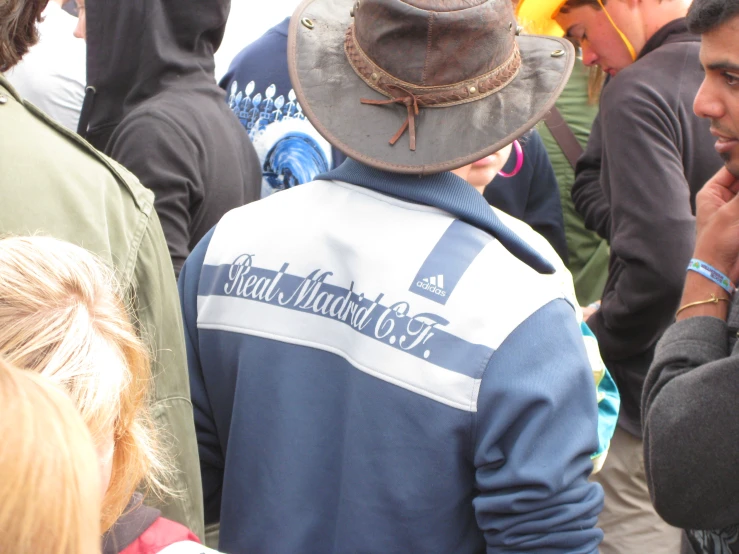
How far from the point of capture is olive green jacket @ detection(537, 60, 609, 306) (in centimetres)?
353

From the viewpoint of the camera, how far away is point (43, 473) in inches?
28.1

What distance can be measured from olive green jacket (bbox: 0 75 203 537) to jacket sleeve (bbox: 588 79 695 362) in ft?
5.37

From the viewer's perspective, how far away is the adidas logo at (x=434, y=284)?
4.78 feet

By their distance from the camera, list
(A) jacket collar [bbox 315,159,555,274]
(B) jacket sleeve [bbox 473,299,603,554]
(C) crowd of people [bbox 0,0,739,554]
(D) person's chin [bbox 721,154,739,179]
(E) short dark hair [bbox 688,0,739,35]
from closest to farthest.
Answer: (C) crowd of people [bbox 0,0,739,554]
(B) jacket sleeve [bbox 473,299,603,554]
(A) jacket collar [bbox 315,159,555,274]
(E) short dark hair [bbox 688,0,739,35]
(D) person's chin [bbox 721,154,739,179]

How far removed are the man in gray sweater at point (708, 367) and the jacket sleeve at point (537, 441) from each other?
0.16m

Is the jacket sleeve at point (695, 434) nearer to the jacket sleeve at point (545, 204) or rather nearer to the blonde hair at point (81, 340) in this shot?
the blonde hair at point (81, 340)

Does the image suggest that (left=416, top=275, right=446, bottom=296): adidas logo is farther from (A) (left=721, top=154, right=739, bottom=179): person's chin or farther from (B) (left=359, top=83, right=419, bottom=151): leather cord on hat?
(A) (left=721, top=154, right=739, bottom=179): person's chin

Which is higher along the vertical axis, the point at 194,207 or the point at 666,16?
the point at 666,16

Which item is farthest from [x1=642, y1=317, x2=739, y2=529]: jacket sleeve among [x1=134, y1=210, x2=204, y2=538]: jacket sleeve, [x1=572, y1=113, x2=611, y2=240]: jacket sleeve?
[x1=572, y1=113, x2=611, y2=240]: jacket sleeve

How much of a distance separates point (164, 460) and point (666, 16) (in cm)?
229

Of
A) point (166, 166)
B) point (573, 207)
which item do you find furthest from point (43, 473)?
point (573, 207)

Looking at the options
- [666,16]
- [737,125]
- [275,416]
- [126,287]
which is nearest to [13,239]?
[126,287]

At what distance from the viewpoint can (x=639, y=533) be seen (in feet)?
9.96

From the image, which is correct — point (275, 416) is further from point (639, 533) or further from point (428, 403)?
point (639, 533)
